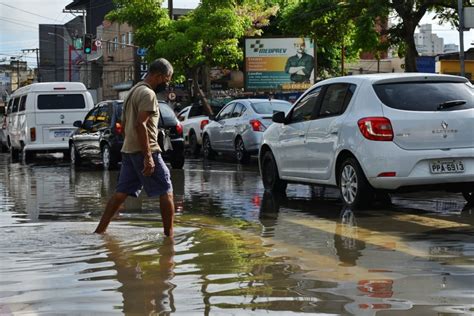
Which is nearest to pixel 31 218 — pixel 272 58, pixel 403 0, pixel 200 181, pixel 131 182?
pixel 131 182

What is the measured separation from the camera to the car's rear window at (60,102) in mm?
23609

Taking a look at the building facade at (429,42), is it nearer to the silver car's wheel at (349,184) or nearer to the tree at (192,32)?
the tree at (192,32)

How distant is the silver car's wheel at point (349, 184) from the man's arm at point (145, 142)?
316 centimetres

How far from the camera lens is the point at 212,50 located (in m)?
41.4

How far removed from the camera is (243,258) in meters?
7.13

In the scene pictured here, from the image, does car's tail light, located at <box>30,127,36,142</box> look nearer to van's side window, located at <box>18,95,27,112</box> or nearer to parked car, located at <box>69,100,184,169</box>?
van's side window, located at <box>18,95,27,112</box>

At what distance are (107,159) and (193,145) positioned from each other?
8.08 m

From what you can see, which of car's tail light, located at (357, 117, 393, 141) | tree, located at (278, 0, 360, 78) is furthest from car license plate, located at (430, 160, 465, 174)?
tree, located at (278, 0, 360, 78)

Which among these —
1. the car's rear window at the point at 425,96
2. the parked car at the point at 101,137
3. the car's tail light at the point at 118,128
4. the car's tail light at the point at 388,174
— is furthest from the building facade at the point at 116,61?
the car's tail light at the point at 388,174

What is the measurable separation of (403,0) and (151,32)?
58.1 ft

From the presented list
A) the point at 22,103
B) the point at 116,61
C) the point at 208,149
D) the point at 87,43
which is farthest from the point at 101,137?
the point at 116,61

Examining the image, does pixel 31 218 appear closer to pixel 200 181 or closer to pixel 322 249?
pixel 322 249

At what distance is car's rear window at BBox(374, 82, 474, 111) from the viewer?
10.2 m

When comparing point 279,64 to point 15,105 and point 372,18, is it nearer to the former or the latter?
point 372,18
